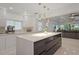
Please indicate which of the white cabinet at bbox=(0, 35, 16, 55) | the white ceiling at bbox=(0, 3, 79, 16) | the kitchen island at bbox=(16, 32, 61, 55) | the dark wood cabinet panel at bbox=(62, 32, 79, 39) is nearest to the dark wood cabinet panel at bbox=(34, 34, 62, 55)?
the kitchen island at bbox=(16, 32, 61, 55)

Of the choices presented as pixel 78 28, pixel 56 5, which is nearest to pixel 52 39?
pixel 78 28

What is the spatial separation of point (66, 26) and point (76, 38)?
0.35 meters

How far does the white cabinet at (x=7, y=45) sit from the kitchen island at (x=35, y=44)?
0.09m

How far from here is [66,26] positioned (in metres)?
2.39

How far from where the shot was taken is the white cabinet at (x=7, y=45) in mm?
2232

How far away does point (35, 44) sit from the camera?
6.53 ft

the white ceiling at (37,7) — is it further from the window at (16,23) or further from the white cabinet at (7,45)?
the white cabinet at (7,45)

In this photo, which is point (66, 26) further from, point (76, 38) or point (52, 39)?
point (52, 39)

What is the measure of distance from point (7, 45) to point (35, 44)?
0.69 meters

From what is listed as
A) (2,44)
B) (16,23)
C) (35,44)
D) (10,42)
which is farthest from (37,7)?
(2,44)

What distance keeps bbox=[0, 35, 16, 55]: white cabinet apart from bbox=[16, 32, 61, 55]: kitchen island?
91mm

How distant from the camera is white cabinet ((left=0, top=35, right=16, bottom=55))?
223cm

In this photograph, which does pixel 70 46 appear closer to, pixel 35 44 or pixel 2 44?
pixel 35 44

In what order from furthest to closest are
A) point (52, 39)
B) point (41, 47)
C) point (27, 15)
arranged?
point (52, 39) < point (27, 15) < point (41, 47)
